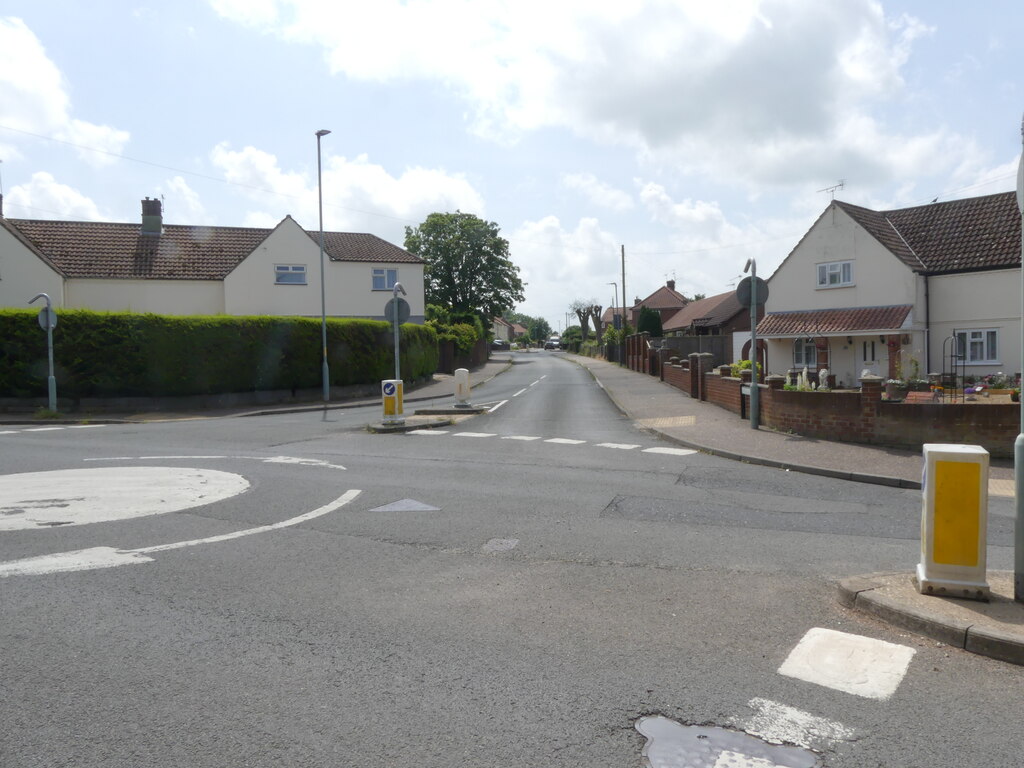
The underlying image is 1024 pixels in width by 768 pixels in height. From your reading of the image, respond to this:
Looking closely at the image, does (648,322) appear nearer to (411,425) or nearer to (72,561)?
(411,425)

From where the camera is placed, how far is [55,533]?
26.4 feet

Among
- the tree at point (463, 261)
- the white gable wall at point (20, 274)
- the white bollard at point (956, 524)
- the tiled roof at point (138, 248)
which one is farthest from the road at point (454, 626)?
the tree at point (463, 261)

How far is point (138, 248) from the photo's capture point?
38.7 m

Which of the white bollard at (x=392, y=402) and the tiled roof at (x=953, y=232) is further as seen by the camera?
the tiled roof at (x=953, y=232)

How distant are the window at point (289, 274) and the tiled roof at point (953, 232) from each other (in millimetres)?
25083

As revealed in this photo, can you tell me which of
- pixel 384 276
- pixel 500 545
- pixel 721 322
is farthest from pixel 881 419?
pixel 721 322

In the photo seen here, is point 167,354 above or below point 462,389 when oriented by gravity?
above

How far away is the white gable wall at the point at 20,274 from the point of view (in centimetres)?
3400

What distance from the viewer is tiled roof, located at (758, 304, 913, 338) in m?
30.5

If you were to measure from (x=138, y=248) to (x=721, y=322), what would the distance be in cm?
3850

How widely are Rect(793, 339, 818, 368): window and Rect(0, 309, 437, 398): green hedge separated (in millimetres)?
18705

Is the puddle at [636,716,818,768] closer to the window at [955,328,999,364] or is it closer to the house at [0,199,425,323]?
the window at [955,328,999,364]

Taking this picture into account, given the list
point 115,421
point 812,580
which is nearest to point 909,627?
point 812,580

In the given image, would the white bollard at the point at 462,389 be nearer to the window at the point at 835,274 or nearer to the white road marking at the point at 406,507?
the white road marking at the point at 406,507
